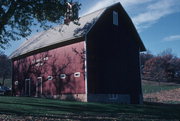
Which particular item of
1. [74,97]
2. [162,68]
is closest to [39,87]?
[74,97]

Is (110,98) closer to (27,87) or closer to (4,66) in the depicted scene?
(27,87)

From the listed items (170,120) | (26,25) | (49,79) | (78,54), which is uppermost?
(26,25)

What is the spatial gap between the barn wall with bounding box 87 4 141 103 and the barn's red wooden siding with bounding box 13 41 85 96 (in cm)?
115

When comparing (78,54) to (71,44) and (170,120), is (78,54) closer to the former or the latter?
(71,44)

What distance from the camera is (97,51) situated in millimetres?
25453

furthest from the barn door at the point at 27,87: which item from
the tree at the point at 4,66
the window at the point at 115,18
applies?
the tree at the point at 4,66

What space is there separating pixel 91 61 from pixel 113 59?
3114 millimetres

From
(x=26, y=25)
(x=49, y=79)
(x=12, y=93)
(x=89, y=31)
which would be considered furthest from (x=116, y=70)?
(x=12, y=93)

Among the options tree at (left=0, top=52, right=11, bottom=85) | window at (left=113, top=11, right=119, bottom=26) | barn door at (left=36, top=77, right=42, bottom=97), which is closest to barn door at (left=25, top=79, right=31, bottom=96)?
barn door at (left=36, top=77, right=42, bottom=97)

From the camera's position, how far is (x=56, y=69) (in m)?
27.5

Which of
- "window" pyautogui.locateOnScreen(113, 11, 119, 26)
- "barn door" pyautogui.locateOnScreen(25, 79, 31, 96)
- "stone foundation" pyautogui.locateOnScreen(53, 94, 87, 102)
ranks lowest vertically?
"stone foundation" pyautogui.locateOnScreen(53, 94, 87, 102)

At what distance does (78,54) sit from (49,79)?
17.1 ft

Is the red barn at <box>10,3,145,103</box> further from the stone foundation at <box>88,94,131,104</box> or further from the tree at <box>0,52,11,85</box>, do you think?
the tree at <box>0,52,11,85</box>

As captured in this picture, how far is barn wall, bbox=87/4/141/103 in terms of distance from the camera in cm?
2489
